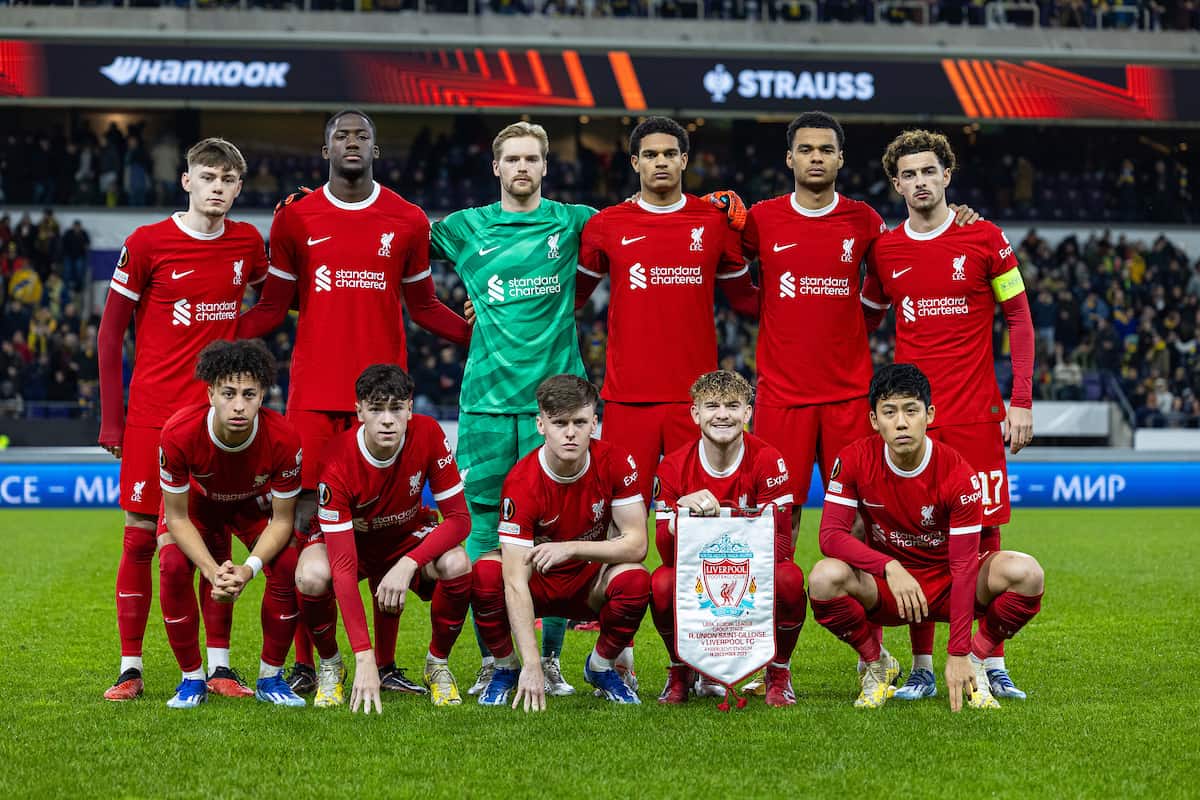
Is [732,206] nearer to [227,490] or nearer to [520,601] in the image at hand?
[520,601]

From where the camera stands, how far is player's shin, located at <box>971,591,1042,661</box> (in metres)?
5.54

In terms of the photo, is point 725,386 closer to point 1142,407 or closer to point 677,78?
point 1142,407

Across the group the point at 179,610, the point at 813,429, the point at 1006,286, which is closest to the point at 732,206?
the point at 813,429

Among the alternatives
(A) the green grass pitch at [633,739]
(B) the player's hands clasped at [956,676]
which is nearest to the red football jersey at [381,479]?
(A) the green grass pitch at [633,739]

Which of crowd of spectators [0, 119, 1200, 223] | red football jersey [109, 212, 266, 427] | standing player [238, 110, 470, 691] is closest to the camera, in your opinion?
red football jersey [109, 212, 266, 427]

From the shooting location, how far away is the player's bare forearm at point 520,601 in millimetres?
5320

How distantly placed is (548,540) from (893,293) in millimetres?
1965

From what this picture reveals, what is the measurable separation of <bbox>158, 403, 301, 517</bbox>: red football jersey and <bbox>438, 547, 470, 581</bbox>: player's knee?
658 mm

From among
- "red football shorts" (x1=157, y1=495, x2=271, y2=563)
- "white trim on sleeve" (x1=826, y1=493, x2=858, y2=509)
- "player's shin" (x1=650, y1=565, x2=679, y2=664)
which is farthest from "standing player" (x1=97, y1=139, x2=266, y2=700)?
"white trim on sleeve" (x1=826, y1=493, x2=858, y2=509)

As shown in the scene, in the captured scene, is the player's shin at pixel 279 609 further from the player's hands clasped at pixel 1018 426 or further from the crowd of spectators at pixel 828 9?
the crowd of spectators at pixel 828 9

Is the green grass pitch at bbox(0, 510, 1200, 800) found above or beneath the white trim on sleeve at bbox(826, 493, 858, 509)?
beneath

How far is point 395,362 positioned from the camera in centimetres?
622

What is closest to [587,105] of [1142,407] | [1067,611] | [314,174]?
[314,174]

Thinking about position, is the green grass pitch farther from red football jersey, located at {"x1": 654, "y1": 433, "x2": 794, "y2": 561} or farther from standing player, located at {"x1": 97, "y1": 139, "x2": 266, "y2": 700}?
red football jersey, located at {"x1": 654, "y1": 433, "x2": 794, "y2": 561}
